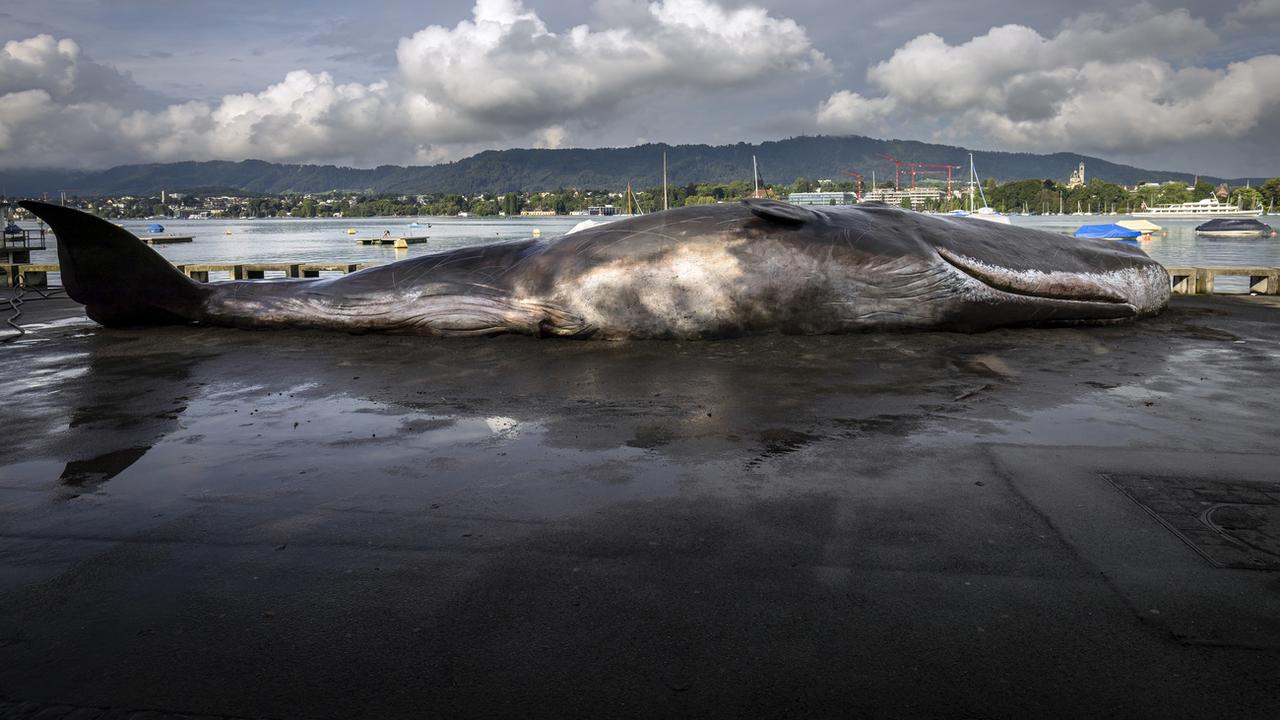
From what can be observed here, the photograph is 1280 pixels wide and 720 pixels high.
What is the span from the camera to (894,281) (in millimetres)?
9406

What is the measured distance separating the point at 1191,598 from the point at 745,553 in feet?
5.79

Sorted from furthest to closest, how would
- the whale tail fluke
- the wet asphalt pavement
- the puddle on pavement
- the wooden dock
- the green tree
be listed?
the green tree → the wooden dock → the whale tail fluke → the puddle on pavement → the wet asphalt pavement

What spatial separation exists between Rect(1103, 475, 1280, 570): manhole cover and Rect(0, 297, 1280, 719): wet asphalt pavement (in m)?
0.02

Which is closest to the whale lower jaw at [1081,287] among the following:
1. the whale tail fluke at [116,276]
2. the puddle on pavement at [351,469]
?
the puddle on pavement at [351,469]

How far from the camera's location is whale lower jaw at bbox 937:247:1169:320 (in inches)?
376

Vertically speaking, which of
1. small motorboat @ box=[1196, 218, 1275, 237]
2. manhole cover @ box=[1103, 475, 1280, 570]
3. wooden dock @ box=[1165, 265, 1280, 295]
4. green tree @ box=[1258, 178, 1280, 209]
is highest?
green tree @ box=[1258, 178, 1280, 209]

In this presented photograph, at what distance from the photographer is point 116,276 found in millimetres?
10398

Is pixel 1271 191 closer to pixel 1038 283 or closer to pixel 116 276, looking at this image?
pixel 1038 283

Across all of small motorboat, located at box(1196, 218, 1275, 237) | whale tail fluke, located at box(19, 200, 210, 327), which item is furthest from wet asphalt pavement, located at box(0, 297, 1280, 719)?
small motorboat, located at box(1196, 218, 1275, 237)

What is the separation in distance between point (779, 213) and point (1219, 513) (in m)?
6.11

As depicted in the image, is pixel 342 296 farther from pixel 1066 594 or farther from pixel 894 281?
pixel 1066 594

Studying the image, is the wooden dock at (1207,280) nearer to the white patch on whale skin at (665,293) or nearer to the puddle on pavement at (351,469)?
the white patch on whale skin at (665,293)

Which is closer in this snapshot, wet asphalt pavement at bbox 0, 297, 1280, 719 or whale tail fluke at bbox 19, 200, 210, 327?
wet asphalt pavement at bbox 0, 297, 1280, 719

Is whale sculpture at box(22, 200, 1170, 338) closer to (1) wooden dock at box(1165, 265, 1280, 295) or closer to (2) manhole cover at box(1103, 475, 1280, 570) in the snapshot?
(2) manhole cover at box(1103, 475, 1280, 570)
